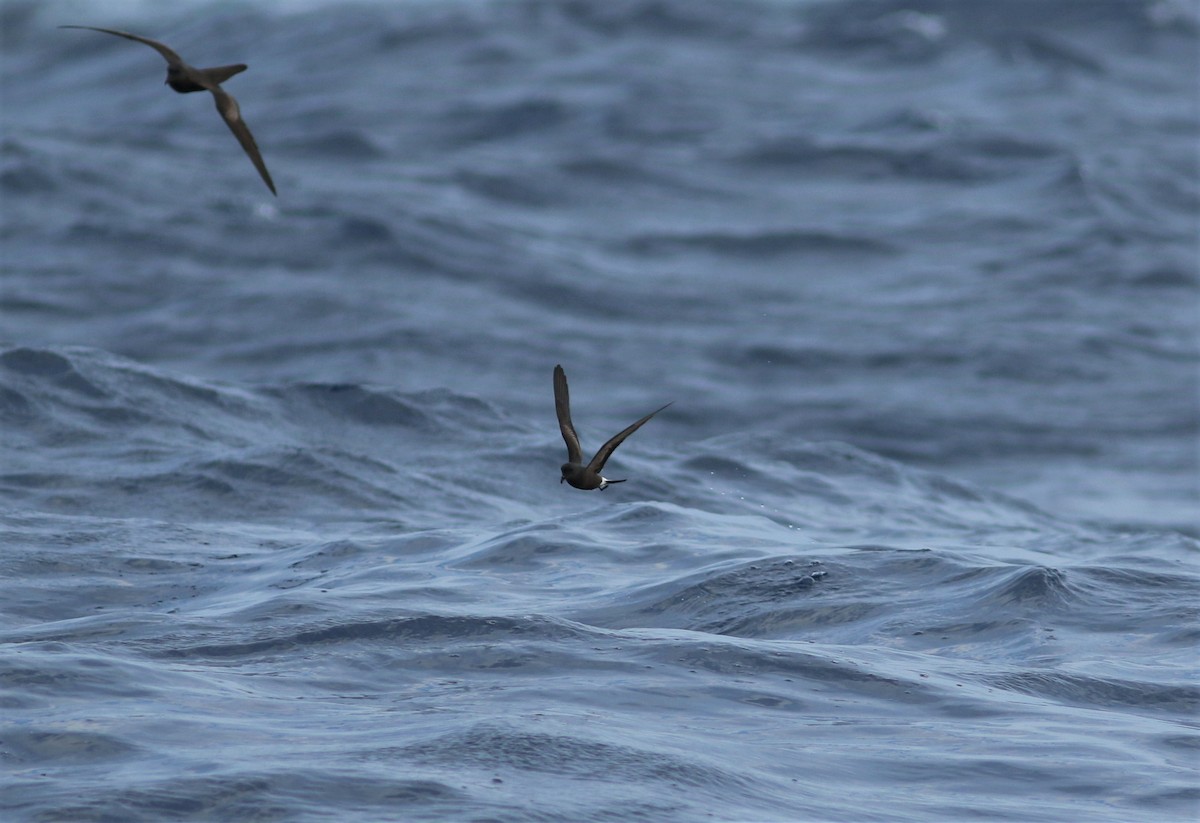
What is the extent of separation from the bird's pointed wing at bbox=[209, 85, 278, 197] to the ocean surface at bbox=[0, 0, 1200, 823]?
220cm

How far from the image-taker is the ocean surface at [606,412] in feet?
22.4

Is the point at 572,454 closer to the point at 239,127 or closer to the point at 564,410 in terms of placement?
the point at 564,410

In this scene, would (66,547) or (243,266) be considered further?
(243,266)

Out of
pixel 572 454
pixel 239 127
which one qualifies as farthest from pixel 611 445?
pixel 239 127

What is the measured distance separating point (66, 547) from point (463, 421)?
562 centimetres

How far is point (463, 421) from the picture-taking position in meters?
15.1

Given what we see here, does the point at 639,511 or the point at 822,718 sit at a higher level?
the point at 822,718

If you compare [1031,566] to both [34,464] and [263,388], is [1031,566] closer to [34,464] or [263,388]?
[34,464]

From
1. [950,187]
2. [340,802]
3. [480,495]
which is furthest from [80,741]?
[950,187]

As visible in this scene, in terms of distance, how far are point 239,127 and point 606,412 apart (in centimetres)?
1239

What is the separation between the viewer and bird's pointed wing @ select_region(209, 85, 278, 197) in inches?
241

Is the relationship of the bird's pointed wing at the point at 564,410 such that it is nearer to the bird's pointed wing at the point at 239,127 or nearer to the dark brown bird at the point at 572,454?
the dark brown bird at the point at 572,454

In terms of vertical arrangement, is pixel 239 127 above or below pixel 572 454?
above

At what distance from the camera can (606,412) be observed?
18688mm
